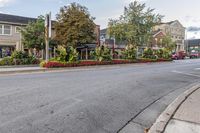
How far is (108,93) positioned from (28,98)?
2.97 m

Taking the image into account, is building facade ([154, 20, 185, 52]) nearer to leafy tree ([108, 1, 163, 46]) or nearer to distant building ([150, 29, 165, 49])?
distant building ([150, 29, 165, 49])

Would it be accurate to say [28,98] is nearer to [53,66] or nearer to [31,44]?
[53,66]

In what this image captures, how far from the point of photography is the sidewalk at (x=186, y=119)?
16.9 feet

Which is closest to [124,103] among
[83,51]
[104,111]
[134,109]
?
[134,109]

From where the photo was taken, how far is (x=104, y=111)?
6609 millimetres

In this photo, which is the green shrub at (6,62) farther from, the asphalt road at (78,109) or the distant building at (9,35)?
the asphalt road at (78,109)

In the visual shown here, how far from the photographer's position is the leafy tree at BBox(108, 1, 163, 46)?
1592 inches

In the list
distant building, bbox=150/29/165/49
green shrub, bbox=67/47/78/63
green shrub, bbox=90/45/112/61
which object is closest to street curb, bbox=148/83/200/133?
green shrub, bbox=67/47/78/63

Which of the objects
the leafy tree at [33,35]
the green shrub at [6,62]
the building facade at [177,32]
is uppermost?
the building facade at [177,32]

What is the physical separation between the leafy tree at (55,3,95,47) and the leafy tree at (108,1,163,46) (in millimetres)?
5718

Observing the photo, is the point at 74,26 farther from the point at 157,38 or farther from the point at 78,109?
the point at 157,38

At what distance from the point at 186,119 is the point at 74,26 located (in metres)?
32.8

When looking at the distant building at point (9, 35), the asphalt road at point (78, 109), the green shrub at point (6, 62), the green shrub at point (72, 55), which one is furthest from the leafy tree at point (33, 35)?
the asphalt road at point (78, 109)

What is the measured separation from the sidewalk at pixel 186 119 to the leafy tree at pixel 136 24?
33198mm
